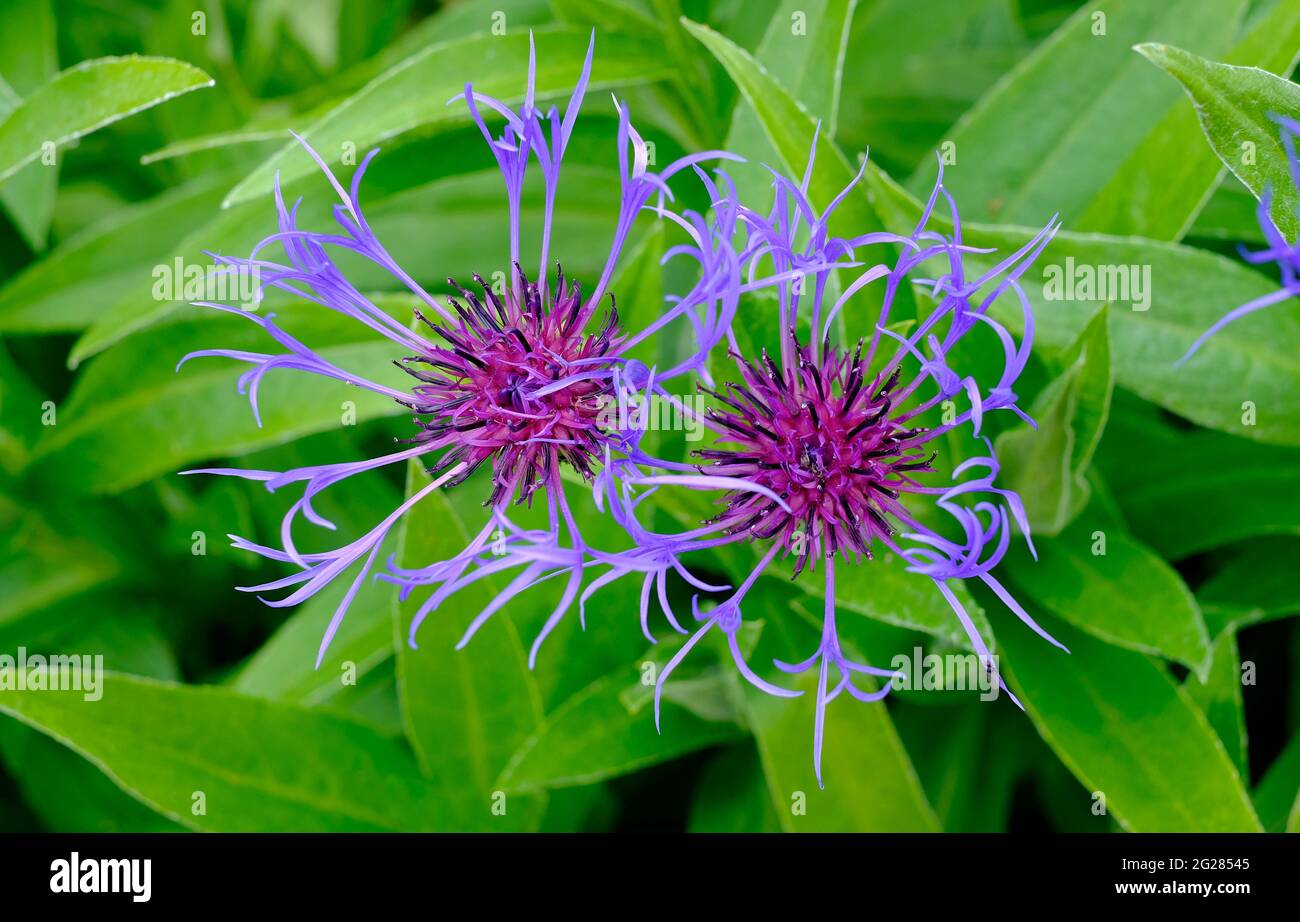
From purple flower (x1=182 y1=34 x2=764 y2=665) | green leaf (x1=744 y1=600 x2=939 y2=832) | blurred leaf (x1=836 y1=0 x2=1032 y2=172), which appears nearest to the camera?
purple flower (x1=182 y1=34 x2=764 y2=665)

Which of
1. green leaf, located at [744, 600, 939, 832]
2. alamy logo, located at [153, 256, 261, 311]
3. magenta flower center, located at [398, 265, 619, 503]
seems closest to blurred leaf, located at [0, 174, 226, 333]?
alamy logo, located at [153, 256, 261, 311]

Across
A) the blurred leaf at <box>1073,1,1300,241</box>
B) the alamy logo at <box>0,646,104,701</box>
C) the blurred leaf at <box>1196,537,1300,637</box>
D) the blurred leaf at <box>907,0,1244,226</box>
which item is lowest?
the alamy logo at <box>0,646,104,701</box>

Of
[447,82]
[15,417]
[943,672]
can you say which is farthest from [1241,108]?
[15,417]

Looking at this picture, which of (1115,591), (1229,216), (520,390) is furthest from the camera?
(1229,216)

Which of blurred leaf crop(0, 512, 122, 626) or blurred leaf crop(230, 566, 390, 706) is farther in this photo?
blurred leaf crop(0, 512, 122, 626)

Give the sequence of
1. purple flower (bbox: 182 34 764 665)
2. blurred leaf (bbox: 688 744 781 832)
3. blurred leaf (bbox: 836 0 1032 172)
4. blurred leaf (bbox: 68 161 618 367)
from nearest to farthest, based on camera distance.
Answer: purple flower (bbox: 182 34 764 665), blurred leaf (bbox: 688 744 781 832), blurred leaf (bbox: 68 161 618 367), blurred leaf (bbox: 836 0 1032 172)

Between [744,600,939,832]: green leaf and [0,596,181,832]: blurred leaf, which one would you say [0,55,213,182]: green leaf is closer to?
[0,596,181,832]: blurred leaf

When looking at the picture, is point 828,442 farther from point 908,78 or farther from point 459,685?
point 908,78
